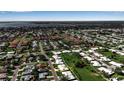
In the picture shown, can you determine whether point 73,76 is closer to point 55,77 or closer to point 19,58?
point 55,77

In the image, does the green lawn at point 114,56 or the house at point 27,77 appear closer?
the house at point 27,77

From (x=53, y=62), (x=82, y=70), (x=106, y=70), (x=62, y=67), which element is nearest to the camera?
(x=82, y=70)

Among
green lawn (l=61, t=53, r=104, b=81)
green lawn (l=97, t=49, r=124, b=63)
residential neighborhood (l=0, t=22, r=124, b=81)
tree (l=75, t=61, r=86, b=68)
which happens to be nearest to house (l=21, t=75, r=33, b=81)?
residential neighborhood (l=0, t=22, r=124, b=81)

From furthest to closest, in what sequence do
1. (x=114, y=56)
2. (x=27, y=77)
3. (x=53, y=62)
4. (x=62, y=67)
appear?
1. (x=114, y=56)
2. (x=53, y=62)
3. (x=62, y=67)
4. (x=27, y=77)

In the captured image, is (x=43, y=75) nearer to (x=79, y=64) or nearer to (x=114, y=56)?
(x=79, y=64)

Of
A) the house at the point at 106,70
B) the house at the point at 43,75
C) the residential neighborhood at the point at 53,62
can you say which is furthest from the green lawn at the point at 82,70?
the house at the point at 43,75

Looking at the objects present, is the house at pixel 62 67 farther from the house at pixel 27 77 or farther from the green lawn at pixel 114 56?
the green lawn at pixel 114 56

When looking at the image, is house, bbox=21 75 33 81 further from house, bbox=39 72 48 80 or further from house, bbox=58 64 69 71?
house, bbox=58 64 69 71

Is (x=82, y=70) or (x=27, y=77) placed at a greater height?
(x=27, y=77)

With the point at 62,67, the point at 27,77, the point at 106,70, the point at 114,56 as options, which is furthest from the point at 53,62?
the point at 114,56
